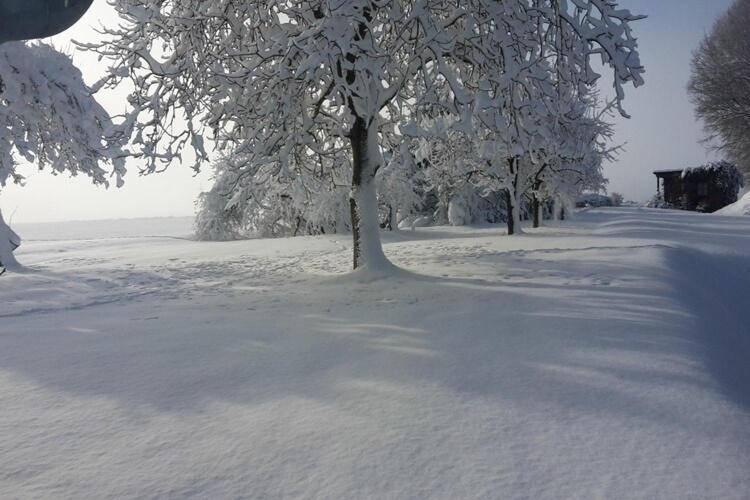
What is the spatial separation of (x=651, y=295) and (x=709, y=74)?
27771mm

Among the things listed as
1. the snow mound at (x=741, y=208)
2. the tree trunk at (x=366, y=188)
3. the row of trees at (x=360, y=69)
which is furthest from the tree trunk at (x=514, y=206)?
the snow mound at (x=741, y=208)

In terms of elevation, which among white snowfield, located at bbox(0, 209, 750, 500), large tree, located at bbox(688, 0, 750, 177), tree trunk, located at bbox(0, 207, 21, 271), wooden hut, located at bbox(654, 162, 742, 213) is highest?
large tree, located at bbox(688, 0, 750, 177)

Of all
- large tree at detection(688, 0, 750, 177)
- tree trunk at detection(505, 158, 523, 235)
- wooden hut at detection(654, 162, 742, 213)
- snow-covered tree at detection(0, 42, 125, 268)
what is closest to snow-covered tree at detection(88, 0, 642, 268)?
snow-covered tree at detection(0, 42, 125, 268)

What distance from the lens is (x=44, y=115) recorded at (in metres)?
13.5

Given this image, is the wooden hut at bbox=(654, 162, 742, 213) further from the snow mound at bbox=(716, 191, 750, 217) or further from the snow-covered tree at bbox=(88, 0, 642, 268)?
the snow-covered tree at bbox=(88, 0, 642, 268)

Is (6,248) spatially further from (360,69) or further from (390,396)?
(390,396)

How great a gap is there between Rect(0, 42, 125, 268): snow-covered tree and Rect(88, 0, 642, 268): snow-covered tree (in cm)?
457

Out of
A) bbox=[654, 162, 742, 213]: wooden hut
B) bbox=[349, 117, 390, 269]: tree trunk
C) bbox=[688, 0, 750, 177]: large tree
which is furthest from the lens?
bbox=[654, 162, 742, 213]: wooden hut

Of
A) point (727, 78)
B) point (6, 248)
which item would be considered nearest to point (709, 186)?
point (727, 78)

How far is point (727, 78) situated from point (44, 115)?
3084 centimetres

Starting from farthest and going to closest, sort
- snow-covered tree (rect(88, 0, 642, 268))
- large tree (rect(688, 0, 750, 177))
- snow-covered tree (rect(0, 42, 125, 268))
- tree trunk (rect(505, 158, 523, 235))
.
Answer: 1. large tree (rect(688, 0, 750, 177))
2. tree trunk (rect(505, 158, 523, 235))
3. snow-covered tree (rect(0, 42, 125, 268))
4. snow-covered tree (rect(88, 0, 642, 268))

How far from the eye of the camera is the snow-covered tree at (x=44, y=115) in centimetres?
1232

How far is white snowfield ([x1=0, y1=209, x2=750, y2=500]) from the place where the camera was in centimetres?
219

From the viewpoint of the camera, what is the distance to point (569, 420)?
267cm
